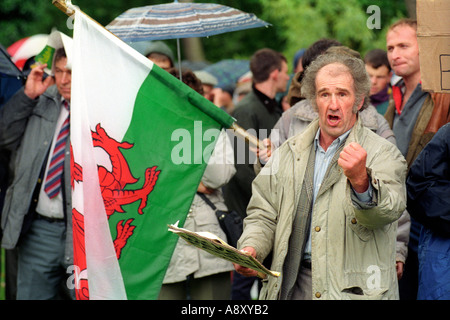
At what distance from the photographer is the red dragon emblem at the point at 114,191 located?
4.45 metres

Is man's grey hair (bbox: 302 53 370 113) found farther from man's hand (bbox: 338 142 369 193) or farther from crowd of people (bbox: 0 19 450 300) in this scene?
man's hand (bbox: 338 142 369 193)

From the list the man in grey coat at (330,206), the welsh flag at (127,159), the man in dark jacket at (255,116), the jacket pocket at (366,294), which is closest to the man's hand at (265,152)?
the welsh flag at (127,159)

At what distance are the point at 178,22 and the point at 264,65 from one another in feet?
6.64

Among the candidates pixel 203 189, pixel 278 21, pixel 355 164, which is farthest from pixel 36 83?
pixel 278 21

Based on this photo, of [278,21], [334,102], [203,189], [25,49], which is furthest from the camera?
[278,21]

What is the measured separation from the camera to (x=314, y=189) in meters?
4.23

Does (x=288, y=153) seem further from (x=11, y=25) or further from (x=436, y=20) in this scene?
(x=11, y=25)

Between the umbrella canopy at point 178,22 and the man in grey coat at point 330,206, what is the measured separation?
138 centimetres

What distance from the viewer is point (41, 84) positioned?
596 centimetres

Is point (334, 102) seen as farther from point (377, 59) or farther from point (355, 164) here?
point (377, 59)

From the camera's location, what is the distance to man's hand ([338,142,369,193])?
3643mm

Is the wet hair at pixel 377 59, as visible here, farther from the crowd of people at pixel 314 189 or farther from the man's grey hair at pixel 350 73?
the man's grey hair at pixel 350 73

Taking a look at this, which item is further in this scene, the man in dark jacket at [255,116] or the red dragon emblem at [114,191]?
the man in dark jacket at [255,116]
